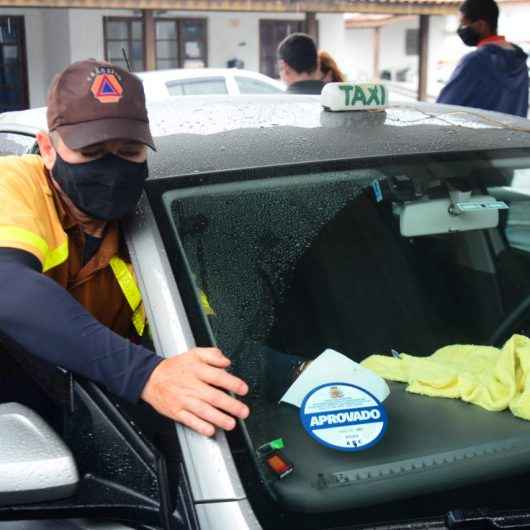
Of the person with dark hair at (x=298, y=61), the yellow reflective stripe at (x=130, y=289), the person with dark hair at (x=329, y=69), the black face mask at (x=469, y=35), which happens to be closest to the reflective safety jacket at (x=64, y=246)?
the yellow reflective stripe at (x=130, y=289)

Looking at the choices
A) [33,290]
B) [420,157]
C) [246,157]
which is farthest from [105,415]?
[420,157]

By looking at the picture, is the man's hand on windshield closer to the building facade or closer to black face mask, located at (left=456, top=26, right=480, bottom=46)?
black face mask, located at (left=456, top=26, right=480, bottom=46)

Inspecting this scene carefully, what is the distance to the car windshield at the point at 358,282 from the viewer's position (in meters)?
1.59

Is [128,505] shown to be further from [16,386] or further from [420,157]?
[420,157]

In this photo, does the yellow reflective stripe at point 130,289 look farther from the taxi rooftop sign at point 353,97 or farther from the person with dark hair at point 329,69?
the person with dark hair at point 329,69

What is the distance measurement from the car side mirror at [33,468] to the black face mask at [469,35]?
13.5 ft

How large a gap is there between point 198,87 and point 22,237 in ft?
29.8

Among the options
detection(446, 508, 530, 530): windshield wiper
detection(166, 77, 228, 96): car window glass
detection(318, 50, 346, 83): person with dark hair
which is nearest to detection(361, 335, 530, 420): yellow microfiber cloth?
detection(446, 508, 530, 530): windshield wiper

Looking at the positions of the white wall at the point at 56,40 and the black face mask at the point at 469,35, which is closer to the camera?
the black face mask at the point at 469,35

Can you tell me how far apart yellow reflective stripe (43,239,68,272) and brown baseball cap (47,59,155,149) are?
215 mm

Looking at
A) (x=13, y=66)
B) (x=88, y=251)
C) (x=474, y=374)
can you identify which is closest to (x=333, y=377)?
(x=474, y=374)

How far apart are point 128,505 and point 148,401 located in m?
0.18

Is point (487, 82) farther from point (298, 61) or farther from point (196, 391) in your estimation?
point (196, 391)

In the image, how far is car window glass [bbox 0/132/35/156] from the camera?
97.9 inches
